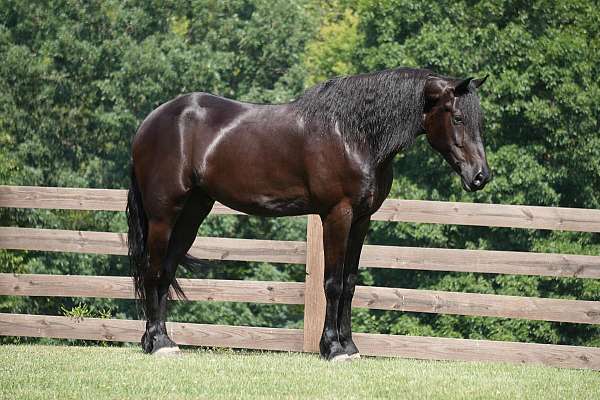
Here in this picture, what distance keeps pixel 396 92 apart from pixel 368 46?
47.7 ft

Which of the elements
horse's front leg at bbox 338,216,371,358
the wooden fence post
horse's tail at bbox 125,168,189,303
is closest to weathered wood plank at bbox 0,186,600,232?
the wooden fence post

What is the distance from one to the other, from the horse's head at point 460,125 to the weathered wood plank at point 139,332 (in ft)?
7.37

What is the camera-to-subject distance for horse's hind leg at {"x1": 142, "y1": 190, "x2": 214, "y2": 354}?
7207 millimetres

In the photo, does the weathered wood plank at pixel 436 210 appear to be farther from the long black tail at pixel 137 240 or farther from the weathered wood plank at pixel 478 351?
the weathered wood plank at pixel 478 351

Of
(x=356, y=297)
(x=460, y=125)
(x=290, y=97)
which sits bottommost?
(x=290, y=97)

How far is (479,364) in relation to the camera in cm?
716

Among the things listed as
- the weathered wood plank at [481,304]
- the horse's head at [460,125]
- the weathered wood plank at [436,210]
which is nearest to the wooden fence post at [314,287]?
the weathered wood plank at [481,304]

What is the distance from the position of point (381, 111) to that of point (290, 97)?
48.3 feet

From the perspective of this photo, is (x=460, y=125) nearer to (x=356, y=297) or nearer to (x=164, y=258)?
(x=356, y=297)

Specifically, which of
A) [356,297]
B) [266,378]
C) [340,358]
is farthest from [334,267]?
[356,297]

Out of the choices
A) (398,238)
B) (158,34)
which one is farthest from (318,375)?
(158,34)

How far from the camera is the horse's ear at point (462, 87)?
657cm

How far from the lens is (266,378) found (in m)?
5.94

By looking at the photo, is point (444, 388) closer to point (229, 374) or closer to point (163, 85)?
point (229, 374)
